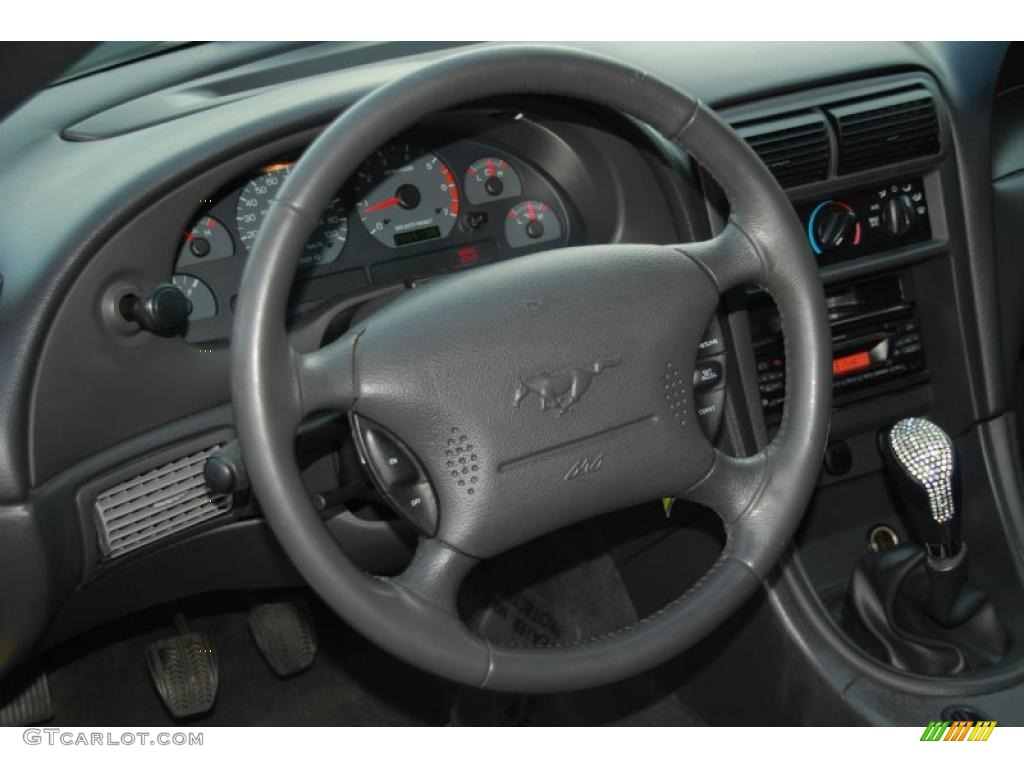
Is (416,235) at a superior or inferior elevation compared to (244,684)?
superior

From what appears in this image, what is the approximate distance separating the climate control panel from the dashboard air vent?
5 cm

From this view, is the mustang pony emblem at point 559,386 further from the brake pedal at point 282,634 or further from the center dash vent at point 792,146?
the brake pedal at point 282,634

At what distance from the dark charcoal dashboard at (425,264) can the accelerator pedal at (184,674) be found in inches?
21.8

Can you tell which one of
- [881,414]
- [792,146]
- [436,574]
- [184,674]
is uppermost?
[792,146]

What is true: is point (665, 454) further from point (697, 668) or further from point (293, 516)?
point (697, 668)

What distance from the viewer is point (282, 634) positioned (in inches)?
94.9

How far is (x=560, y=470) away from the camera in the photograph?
1.43 m

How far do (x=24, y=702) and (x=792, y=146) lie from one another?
1543 mm

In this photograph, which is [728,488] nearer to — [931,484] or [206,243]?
[931,484]

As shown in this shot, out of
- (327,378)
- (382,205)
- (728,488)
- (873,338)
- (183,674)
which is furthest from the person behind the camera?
(183,674)

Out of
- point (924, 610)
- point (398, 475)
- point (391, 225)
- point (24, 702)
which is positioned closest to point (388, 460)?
point (398, 475)

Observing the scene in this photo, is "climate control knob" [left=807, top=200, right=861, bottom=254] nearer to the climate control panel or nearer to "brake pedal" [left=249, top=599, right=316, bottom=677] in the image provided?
the climate control panel

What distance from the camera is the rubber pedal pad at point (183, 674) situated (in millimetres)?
2311
